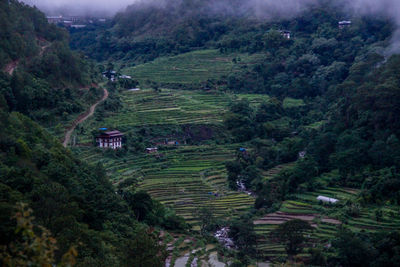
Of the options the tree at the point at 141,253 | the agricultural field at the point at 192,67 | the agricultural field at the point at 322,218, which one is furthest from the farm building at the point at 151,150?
the tree at the point at 141,253

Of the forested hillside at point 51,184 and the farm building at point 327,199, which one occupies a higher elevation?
the forested hillside at point 51,184

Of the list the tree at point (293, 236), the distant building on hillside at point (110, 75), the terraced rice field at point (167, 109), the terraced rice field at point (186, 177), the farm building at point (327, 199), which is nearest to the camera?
the tree at point (293, 236)

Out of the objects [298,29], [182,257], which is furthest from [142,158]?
[298,29]

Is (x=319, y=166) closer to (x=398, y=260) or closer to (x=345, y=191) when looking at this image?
(x=345, y=191)

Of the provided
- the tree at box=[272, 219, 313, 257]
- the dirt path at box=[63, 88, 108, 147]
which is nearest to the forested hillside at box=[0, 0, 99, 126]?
the dirt path at box=[63, 88, 108, 147]

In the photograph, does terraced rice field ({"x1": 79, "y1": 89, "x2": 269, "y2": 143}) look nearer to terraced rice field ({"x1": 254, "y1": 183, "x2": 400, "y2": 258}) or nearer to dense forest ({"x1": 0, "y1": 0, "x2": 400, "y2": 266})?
dense forest ({"x1": 0, "y1": 0, "x2": 400, "y2": 266})

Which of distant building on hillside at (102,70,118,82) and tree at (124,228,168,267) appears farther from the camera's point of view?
distant building on hillside at (102,70,118,82)

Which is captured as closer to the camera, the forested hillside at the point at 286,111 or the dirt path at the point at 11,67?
the forested hillside at the point at 286,111

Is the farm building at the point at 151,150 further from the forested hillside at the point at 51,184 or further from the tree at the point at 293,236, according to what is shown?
the tree at the point at 293,236

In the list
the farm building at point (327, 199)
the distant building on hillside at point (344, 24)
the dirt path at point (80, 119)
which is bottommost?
the farm building at point (327, 199)
